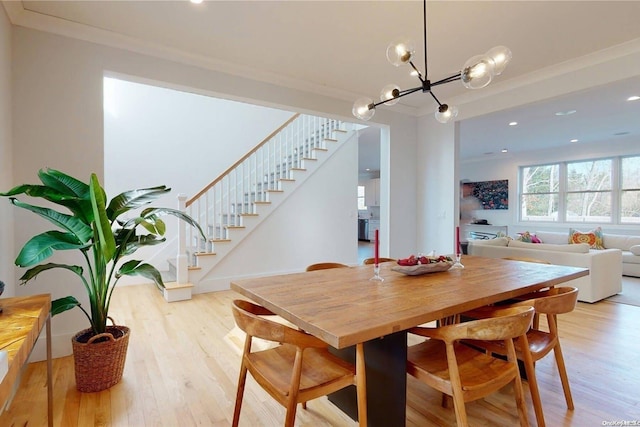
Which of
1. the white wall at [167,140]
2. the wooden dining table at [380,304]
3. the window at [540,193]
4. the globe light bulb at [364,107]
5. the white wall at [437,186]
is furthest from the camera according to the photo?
the window at [540,193]

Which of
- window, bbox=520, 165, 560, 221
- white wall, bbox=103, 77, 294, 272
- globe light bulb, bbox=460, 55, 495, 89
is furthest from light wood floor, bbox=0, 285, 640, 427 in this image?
window, bbox=520, 165, 560, 221

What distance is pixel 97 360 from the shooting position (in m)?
2.07

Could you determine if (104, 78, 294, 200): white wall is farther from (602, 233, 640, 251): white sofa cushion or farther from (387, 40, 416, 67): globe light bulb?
(602, 233, 640, 251): white sofa cushion

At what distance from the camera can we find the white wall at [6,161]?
7.12 feet

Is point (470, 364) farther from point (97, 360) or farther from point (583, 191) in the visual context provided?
point (583, 191)

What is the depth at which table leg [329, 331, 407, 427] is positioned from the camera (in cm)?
156

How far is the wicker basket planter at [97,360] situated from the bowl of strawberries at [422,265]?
6.34 ft

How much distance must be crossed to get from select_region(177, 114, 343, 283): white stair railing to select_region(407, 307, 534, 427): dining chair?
12.5 feet

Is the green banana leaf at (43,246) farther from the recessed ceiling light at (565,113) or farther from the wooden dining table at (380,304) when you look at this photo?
the recessed ceiling light at (565,113)

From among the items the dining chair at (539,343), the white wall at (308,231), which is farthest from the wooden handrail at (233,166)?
the dining chair at (539,343)

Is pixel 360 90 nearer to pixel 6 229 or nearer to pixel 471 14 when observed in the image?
pixel 471 14

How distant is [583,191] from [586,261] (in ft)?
14.8

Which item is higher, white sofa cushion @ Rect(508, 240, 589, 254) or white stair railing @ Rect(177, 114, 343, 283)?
white stair railing @ Rect(177, 114, 343, 283)

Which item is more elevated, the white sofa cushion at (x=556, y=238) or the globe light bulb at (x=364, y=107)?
the globe light bulb at (x=364, y=107)
